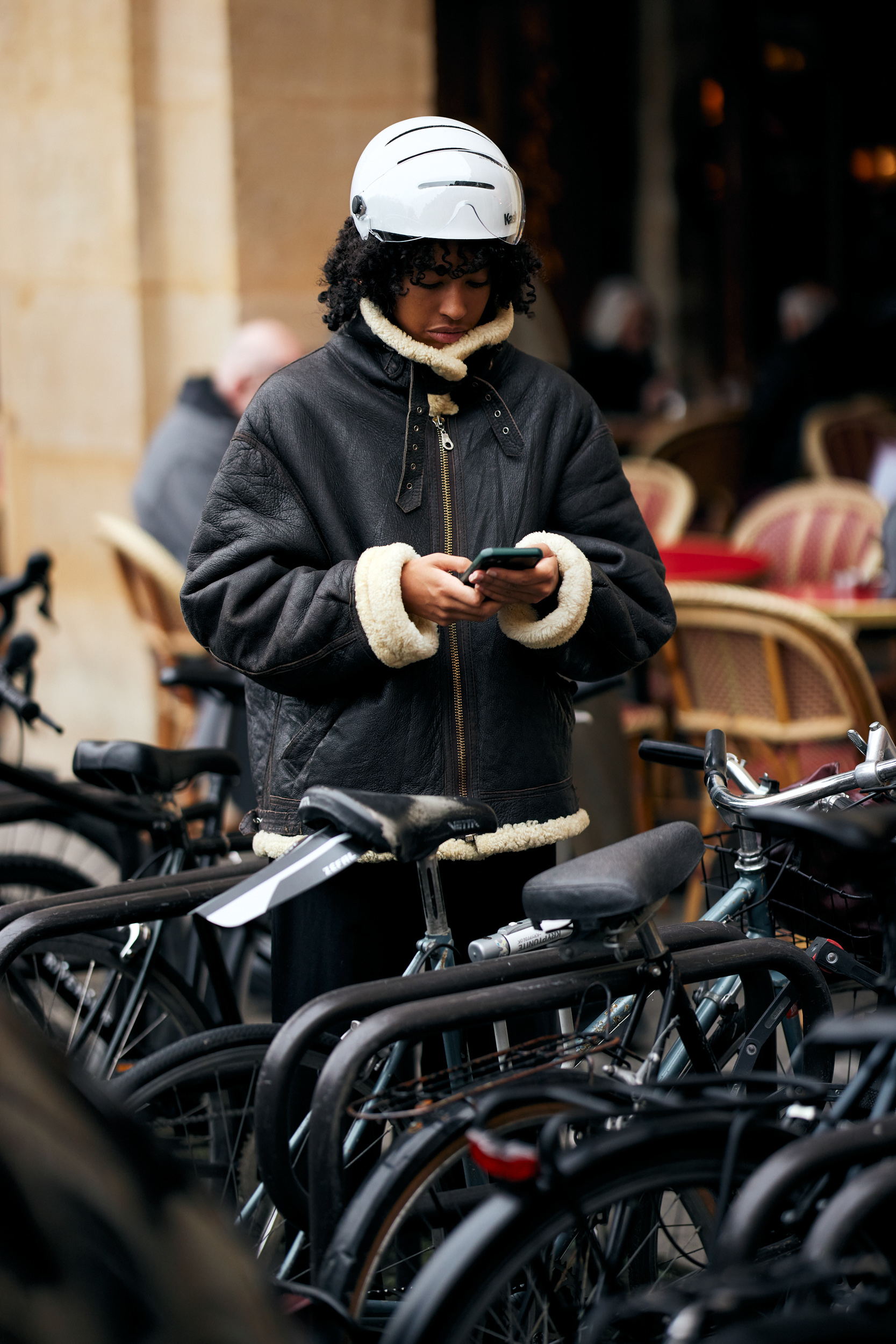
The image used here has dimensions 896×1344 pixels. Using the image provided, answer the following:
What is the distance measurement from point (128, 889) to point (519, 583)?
2.68 ft

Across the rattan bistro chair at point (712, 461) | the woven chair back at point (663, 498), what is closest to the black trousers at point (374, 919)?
the woven chair back at point (663, 498)

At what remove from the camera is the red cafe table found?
5281mm

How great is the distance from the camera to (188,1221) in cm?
150

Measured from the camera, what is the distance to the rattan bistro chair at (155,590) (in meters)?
4.81

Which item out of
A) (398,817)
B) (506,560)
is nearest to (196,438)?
(506,560)

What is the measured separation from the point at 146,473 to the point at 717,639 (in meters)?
1.87

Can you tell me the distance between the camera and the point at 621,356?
993 cm

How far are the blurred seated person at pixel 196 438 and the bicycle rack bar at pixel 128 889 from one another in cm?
245

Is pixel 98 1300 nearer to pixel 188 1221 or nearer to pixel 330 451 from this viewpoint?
pixel 188 1221

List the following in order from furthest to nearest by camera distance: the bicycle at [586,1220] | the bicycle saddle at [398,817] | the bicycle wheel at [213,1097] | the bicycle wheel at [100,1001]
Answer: the bicycle wheel at [100,1001]
the bicycle wheel at [213,1097]
the bicycle saddle at [398,817]
the bicycle at [586,1220]

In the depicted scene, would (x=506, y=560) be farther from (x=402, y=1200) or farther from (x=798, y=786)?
(x=402, y=1200)

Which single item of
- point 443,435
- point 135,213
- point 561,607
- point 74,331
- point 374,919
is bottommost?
point 374,919

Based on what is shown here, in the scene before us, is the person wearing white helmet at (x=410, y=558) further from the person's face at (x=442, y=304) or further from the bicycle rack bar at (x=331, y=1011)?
the bicycle rack bar at (x=331, y=1011)

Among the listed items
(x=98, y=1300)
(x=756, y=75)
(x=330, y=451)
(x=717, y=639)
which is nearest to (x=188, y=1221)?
(x=98, y=1300)
